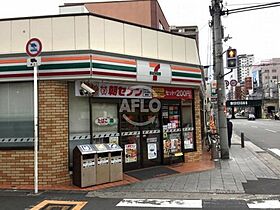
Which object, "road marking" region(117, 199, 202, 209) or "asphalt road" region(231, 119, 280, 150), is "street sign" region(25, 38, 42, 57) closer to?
"road marking" region(117, 199, 202, 209)

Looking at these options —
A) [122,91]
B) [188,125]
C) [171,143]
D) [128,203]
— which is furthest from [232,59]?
[128,203]

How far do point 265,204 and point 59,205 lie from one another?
4.43 meters

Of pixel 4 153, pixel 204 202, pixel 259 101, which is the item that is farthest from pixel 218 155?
pixel 259 101

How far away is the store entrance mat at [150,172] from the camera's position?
401 inches

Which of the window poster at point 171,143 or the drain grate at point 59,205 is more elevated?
the window poster at point 171,143

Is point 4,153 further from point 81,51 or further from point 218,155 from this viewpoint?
point 218,155

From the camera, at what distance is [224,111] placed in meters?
13.7

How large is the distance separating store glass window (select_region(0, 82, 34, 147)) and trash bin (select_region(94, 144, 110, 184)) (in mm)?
1993

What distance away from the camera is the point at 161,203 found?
7.39 metres

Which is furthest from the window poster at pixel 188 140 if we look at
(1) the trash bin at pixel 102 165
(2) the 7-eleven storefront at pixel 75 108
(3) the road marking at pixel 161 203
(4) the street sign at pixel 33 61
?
(4) the street sign at pixel 33 61

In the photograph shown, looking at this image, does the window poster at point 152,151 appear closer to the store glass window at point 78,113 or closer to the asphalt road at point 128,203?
the store glass window at point 78,113

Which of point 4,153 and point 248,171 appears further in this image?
point 248,171

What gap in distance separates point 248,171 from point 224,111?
128 inches

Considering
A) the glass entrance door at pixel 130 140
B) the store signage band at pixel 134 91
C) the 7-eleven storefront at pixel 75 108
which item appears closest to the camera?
the 7-eleven storefront at pixel 75 108
